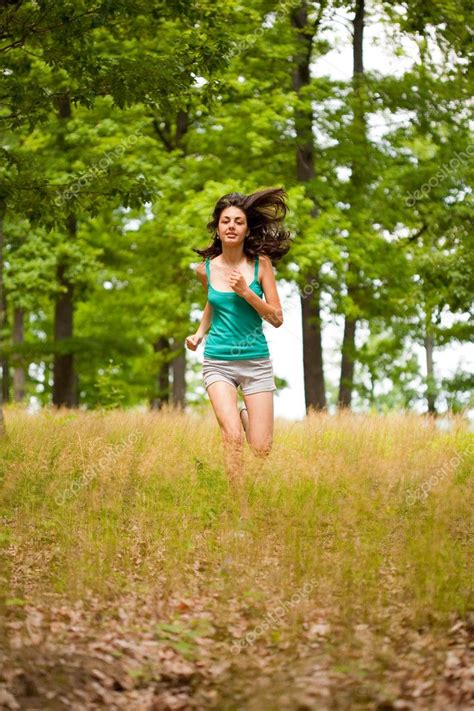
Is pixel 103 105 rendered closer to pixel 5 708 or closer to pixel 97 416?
pixel 97 416

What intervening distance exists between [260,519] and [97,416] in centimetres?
540

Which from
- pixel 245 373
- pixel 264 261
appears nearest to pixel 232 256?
pixel 264 261

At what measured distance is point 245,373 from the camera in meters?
7.20

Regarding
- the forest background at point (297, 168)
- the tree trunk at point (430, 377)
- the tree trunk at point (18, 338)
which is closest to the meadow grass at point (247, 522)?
the forest background at point (297, 168)

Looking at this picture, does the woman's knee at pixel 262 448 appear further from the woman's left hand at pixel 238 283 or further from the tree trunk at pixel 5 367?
the tree trunk at pixel 5 367

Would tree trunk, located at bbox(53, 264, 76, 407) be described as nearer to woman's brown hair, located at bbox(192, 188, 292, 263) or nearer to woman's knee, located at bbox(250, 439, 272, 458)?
woman's brown hair, located at bbox(192, 188, 292, 263)

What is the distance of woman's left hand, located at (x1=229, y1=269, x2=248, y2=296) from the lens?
6816 mm

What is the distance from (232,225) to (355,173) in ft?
30.9

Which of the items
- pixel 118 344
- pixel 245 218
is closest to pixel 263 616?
pixel 245 218

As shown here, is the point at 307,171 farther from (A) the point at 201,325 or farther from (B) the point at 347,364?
(A) the point at 201,325

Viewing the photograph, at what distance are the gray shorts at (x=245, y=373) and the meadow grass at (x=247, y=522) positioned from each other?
2.05 feet
